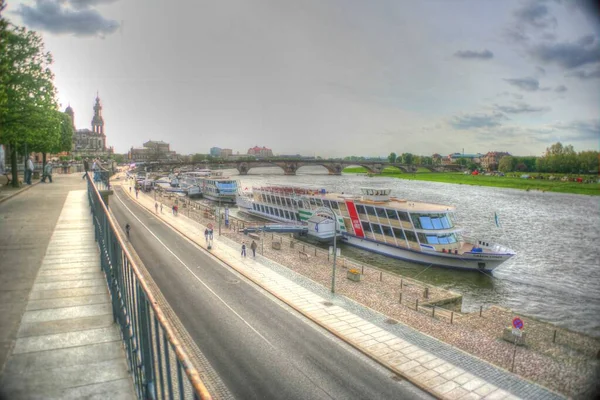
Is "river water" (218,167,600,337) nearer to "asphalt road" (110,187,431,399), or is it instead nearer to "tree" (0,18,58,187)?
"asphalt road" (110,187,431,399)

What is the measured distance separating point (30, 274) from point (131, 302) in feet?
16.2

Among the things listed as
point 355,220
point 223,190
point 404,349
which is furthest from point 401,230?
point 223,190

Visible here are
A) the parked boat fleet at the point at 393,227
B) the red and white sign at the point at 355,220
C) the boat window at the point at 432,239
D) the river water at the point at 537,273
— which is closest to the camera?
the river water at the point at 537,273

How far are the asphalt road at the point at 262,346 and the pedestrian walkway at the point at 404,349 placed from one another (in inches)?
28.2

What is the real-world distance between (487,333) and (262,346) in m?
12.2

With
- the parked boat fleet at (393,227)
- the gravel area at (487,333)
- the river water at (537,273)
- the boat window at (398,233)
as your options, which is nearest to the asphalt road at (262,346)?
the gravel area at (487,333)

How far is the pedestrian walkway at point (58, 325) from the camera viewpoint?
5254 millimetres

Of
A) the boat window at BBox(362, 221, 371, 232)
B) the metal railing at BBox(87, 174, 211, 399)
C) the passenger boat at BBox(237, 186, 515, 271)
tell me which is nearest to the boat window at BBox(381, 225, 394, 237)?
the passenger boat at BBox(237, 186, 515, 271)

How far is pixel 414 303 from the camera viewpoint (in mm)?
24688

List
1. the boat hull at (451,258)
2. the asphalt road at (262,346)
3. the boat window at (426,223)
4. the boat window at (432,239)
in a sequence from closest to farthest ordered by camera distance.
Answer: the asphalt road at (262,346) < the boat hull at (451,258) < the boat window at (432,239) < the boat window at (426,223)

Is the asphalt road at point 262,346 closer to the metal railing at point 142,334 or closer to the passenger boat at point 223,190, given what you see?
the metal railing at point 142,334

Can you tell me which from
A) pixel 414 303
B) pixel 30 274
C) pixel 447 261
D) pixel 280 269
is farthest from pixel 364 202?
pixel 30 274

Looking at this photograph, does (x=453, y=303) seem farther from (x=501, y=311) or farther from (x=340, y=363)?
(x=340, y=363)

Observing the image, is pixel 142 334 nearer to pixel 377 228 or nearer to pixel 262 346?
pixel 262 346
